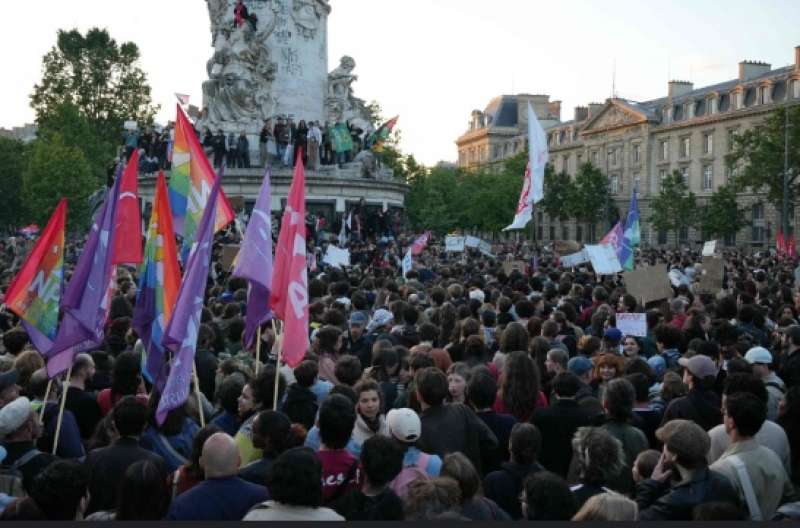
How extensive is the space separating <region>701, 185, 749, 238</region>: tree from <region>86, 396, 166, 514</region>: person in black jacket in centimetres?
6609

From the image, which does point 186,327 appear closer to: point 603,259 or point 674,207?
point 603,259

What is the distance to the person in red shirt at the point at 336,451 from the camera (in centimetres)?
532

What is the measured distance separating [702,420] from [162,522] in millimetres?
3925

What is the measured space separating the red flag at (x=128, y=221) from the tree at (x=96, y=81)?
68.6 metres

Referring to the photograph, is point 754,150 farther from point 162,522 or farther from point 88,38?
point 162,522

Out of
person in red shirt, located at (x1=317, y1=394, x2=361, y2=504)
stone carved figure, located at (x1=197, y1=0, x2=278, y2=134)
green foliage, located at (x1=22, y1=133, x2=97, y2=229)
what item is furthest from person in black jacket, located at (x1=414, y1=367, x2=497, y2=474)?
green foliage, located at (x1=22, y1=133, x2=97, y2=229)

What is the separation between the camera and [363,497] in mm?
4844

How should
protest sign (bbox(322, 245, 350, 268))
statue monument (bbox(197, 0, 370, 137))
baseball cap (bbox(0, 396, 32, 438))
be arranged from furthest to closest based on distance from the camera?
statue monument (bbox(197, 0, 370, 137)) < protest sign (bbox(322, 245, 350, 268)) < baseball cap (bbox(0, 396, 32, 438))

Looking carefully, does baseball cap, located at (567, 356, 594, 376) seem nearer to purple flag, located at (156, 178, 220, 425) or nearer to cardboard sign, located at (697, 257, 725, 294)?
purple flag, located at (156, 178, 220, 425)

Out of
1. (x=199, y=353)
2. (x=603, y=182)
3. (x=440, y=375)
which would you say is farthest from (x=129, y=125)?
(x=603, y=182)

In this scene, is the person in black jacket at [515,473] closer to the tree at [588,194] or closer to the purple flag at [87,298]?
the purple flag at [87,298]

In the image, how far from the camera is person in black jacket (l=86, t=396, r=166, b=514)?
5.39 meters

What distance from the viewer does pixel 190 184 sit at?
1059 cm

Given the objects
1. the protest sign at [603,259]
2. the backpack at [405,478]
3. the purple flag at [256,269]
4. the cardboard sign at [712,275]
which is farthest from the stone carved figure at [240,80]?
the backpack at [405,478]
